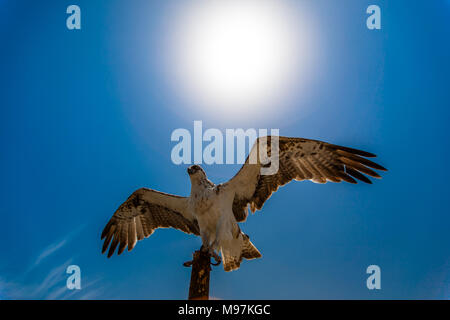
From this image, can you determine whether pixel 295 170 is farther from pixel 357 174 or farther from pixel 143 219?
pixel 143 219

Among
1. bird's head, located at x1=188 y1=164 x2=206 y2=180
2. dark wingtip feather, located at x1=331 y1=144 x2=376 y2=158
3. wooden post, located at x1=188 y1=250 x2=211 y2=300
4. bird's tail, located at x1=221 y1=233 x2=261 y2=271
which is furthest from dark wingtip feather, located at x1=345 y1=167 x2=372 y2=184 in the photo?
wooden post, located at x1=188 y1=250 x2=211 y2=300

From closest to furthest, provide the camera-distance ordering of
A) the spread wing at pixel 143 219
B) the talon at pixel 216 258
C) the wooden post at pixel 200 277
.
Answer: the wooden post at pixel 200 277, the talon at pixel 216 258, the spread wing at pixel 143 219

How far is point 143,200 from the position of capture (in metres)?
6.56

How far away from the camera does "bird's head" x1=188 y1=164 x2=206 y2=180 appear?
5.72 m

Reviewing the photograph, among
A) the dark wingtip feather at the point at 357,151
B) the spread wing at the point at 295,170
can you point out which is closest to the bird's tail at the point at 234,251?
the spread wing at the point at 295,170

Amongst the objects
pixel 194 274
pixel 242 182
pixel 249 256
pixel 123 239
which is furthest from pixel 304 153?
pixel 123 239

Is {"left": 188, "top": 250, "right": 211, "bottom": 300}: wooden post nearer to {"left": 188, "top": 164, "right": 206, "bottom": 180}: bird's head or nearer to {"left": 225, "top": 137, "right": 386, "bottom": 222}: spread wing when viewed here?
{"left": 188, "top": 164, "right": 206, "bottom": 180}: bird's head

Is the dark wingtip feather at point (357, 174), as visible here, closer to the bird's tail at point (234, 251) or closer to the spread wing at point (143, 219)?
the bird's tail at point (234, 251)

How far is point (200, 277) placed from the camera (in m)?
4.45

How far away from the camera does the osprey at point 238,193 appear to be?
5.66 metres

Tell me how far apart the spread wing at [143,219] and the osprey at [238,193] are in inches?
0.8

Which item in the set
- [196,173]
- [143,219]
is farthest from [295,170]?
[143,219]
